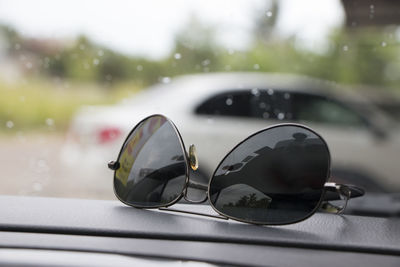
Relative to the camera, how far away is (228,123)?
4.61 metres

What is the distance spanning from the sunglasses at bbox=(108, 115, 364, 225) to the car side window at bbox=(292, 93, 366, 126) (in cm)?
423

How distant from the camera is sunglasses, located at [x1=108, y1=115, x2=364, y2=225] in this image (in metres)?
1.08

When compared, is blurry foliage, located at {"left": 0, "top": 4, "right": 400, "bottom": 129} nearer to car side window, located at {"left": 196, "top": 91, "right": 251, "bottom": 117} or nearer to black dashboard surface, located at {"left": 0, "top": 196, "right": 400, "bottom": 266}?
car side window, located at {"left": 196, "top": 91, "right": 251, "bottom": 117}

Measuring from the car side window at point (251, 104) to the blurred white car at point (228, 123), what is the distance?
1cm

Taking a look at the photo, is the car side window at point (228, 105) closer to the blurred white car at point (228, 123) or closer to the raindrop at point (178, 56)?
the blurred white car at point (228, 123)

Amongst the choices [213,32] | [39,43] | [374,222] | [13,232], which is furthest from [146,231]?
[213,32]

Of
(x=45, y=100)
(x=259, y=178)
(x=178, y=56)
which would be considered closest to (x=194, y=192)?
(x=259, y=178)

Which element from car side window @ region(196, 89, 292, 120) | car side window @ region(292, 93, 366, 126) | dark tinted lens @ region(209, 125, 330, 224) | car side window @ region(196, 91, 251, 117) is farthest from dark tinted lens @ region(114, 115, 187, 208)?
car side window @ region(292, 93, 366, 126)

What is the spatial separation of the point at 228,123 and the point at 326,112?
1654 mm

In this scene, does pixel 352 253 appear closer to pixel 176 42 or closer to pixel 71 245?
pixel 71 245

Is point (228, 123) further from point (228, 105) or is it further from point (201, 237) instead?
point (201, 237)

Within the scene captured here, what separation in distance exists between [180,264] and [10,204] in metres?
0.53

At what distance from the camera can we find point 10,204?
123 cm

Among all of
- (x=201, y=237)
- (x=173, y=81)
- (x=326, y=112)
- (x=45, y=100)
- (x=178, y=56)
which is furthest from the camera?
(x=326, y=112)
